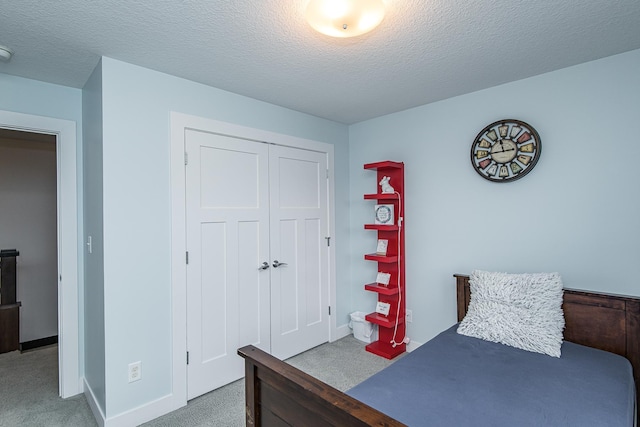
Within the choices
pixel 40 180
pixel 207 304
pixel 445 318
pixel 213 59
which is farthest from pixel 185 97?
pixel 445 318

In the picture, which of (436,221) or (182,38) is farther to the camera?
(436,221)

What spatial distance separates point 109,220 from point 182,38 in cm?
121

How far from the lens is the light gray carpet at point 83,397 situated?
2.19m

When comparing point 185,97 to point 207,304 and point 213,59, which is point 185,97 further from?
point 207,304

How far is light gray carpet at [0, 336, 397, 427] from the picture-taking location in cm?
219

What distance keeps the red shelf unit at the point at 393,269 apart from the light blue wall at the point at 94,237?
7.19ft

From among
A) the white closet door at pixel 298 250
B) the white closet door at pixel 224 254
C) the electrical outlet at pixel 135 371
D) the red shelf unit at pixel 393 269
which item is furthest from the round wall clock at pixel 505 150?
the electrical outlet at pixel 135 371

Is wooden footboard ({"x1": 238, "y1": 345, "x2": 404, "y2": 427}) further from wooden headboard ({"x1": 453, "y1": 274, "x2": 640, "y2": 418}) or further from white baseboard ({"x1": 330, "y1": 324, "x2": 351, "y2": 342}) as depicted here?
white baseboard ({"x1": 330, "y1": 324, "x2": 351, "y2": 342})

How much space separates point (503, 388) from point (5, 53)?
3.31 meters

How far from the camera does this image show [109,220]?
2070mm

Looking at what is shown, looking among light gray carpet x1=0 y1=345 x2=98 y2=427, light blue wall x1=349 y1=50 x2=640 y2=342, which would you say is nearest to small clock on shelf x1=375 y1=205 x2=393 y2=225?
light blue wall x1=349 y1=50 x2=640 y2=342

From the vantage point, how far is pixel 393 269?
10.6 feet

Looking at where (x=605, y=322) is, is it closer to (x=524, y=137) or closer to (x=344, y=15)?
(x=524, y=137)

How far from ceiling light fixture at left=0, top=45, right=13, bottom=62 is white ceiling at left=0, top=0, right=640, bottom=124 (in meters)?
0.04
